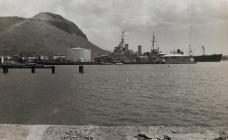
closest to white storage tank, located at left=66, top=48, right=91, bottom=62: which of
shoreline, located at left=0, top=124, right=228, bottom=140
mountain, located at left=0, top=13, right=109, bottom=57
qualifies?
mountain, located at left=0, top=13, right=109, bottom=57

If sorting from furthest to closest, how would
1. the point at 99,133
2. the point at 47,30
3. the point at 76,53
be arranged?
the point at 76,53 → the point at 47,30 → the point at 99,133

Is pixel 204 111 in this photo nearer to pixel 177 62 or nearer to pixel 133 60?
pixel 133 60

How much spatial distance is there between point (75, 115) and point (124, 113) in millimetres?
2154

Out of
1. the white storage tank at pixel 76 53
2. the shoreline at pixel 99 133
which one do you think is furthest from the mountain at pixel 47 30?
the shoreline at pixel 99 133

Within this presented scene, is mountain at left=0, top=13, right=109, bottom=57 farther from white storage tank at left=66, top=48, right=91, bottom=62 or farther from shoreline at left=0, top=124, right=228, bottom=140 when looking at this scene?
shoreline at left=0, top=124, right=228, bottom=140

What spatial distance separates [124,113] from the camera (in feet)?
51.6

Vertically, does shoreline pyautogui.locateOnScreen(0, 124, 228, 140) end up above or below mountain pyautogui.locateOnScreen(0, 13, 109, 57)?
below

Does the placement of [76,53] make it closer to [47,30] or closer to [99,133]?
[47,30]

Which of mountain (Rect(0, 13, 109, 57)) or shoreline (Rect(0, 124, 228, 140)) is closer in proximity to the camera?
shoreline (Rect(0, 124, 228, 140))

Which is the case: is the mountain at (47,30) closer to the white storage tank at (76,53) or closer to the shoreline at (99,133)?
the white storage tank at (76,53)

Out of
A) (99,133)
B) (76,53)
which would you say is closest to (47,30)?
(76,53)

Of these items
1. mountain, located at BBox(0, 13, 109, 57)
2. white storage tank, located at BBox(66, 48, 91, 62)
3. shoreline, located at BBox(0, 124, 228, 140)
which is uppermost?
mountain, located at BBox(0, 13, 109, 57)

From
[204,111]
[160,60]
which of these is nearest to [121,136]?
[204,111]

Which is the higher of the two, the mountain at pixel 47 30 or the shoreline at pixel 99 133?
the mountain at pixel 47 30
